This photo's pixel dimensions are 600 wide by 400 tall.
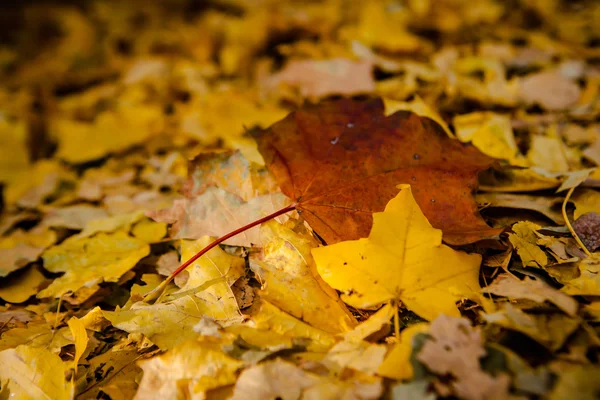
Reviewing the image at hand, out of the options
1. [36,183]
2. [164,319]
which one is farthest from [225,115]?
[164,319]

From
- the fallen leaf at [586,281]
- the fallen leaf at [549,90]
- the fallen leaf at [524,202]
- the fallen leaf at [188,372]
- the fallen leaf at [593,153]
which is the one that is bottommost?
the fallen leaf at [188,372]

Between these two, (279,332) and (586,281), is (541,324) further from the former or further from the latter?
(279,332)

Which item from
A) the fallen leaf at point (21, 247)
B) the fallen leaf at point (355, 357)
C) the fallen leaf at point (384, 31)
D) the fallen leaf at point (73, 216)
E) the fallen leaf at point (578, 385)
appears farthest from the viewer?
the fallen leaf at point (384, 31)

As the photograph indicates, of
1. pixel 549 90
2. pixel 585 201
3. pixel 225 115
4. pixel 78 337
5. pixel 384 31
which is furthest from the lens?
pixel 384 31

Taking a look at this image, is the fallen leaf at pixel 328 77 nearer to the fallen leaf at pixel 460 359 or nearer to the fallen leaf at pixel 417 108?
the fallen leaf at pixel 417 108

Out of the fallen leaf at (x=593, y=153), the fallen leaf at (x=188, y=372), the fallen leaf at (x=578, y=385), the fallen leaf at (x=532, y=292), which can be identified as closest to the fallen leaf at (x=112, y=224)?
the fallen leaf at (x=188, y=372)

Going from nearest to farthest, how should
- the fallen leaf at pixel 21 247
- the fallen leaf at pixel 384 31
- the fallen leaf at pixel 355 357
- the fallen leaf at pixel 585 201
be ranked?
the fallen leaf at pixel 355 357 < the fallen leaf at pixel 585 201 < the fallen leaf at pixel 21 247 < the fallen leaf at pixel 384 31

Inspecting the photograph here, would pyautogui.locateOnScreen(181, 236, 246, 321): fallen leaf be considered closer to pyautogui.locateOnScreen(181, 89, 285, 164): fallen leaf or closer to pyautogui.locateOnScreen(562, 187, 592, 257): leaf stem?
pyautogui.locateOnScreen(181, 89, 285, 164): fallen leaf

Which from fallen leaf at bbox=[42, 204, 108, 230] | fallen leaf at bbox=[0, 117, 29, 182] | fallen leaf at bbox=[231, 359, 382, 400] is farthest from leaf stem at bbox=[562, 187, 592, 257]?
fallen leaf at bbox=[0, 117, 29, 182]
